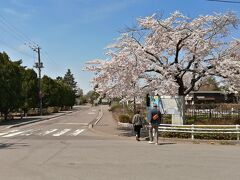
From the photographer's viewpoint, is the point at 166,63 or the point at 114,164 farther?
the point at 166,63

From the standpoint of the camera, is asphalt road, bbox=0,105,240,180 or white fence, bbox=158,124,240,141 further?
white fence, bbox=158,124,240,141

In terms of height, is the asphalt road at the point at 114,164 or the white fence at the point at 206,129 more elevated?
the white fence at the point at 206,129

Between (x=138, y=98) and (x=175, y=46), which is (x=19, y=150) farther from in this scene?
(x=175, y=46)

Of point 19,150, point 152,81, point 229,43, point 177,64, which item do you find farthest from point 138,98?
point 19,150

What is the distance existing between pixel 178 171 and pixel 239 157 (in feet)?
13.9

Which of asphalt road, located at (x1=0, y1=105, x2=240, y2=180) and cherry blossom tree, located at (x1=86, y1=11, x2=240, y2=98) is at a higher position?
cherry blossom tree, located at (x1=86, y1=11, x2=240, y2=98)

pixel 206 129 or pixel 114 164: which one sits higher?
pixel 206 129

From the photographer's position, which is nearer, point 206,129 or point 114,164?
point 114,164

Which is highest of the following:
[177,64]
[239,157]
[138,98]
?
[177,64]

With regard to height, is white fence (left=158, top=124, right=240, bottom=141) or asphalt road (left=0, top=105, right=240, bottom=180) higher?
white fence (left=158, top=124, right=240, bottom=141)

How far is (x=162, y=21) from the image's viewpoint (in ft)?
84.6

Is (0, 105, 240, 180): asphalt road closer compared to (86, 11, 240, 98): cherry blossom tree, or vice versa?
(0, 105, 240, 180): asphalt road

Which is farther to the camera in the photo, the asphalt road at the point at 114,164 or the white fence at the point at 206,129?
the white fence at the point at 206,129

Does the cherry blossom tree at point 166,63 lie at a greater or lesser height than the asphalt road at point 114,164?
greater
